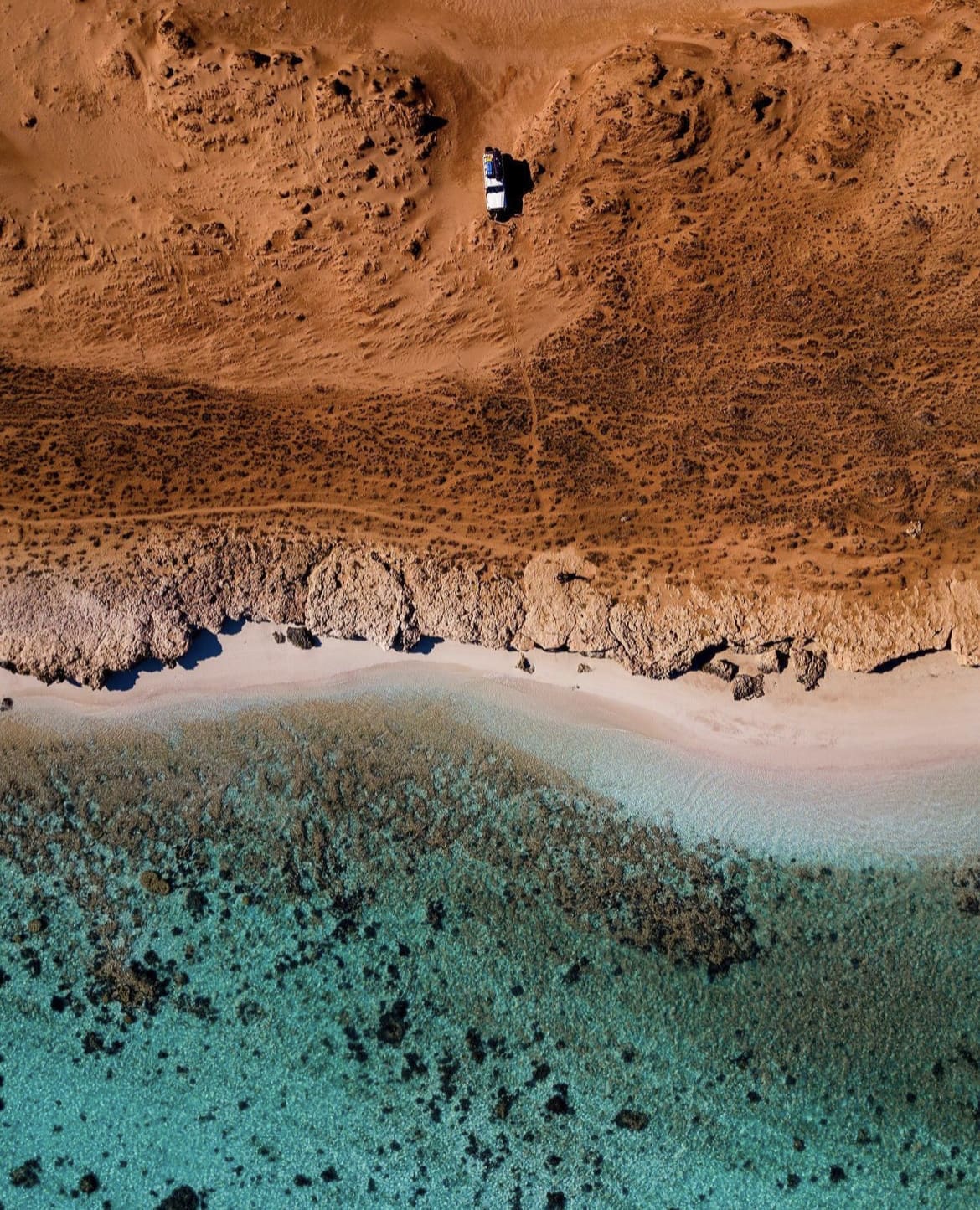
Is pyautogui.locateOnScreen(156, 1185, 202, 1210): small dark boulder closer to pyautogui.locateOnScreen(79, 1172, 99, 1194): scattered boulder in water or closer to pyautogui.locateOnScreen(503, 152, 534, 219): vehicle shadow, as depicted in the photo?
pyautogui.locateOnScreen(79, 1172, 99, 1194): scattered boulder in water

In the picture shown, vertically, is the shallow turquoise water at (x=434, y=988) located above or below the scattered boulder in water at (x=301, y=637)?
below

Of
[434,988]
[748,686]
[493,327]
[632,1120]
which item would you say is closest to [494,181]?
[493,327]

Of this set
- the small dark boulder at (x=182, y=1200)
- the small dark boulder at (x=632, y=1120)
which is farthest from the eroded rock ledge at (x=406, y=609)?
the small dark boulder at (x=182, y=1200)

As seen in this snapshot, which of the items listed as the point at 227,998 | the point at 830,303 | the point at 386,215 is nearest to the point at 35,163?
the point at 386,215

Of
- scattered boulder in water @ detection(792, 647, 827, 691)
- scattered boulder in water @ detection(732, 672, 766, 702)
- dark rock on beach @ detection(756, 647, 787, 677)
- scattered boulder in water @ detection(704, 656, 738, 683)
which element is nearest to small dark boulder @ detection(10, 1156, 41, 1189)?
scattered boulder in water @ detection(704, 656, 738, 683)

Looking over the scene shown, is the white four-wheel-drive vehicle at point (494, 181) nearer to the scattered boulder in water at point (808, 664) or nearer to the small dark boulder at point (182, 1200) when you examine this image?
the scattered boulder in water at point (808, 664)

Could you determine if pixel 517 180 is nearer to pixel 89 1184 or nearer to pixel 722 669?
pixel 722 669
